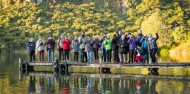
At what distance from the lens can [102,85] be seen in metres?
21.9

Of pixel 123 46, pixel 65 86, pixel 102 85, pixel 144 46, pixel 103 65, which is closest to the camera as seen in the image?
pixel 65 86

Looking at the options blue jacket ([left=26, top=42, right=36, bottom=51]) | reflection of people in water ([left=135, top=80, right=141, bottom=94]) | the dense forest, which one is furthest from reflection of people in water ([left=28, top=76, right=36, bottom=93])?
the dense forest

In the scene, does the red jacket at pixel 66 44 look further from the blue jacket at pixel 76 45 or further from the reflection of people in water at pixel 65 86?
the reflection of people in water at pixel 65 86

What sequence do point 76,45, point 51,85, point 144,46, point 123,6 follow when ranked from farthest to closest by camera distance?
point 123,6 < point 76,45 < point 144,46 < point 51,85

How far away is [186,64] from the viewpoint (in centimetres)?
2622

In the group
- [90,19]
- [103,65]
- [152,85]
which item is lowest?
[152,85]

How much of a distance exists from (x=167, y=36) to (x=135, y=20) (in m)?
Result: 27.0

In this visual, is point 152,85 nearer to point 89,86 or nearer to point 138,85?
point 138,85

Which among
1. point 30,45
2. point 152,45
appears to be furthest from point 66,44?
point 152,45

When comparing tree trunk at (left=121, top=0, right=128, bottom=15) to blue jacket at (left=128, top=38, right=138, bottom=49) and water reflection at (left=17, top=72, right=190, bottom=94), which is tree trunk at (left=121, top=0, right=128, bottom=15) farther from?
water reflection at (left=17, top=72, right=190, bottom=94)

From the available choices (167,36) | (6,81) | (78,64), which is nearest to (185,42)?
(167,36)

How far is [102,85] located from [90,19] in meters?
78.6

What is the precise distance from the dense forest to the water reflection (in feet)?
135

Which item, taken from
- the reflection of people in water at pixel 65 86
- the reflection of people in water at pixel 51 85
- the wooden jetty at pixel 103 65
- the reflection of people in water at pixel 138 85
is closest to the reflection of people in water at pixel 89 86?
the reflection of people in water at pixel 65 86
